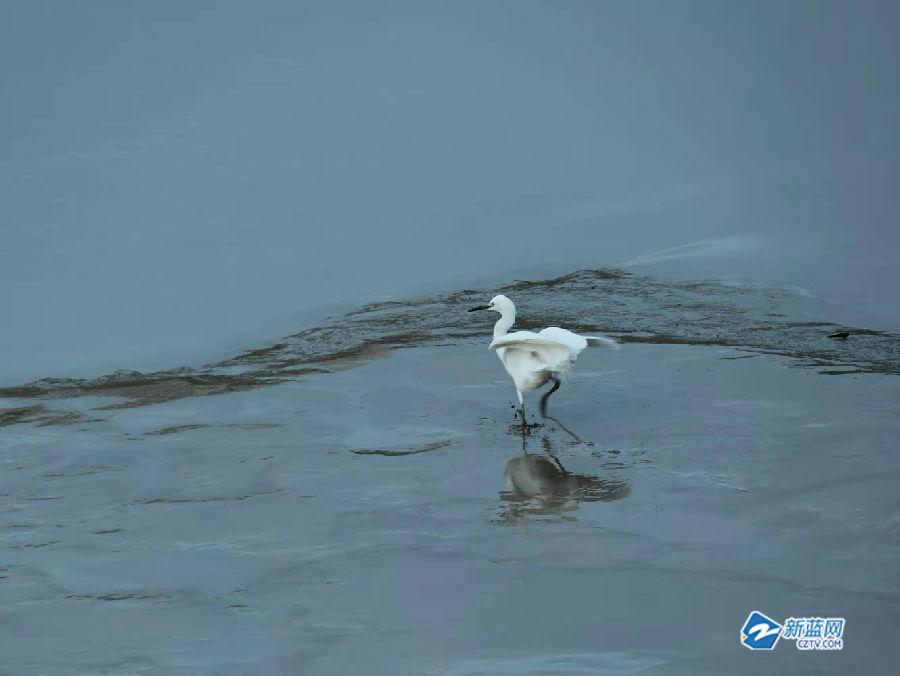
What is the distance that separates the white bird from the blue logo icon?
11.1 ft

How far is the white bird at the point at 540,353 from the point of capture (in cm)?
957

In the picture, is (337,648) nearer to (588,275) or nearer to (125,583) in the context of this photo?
(125,583)

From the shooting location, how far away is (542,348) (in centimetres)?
967

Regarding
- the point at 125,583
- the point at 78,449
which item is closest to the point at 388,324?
the point at 78,449

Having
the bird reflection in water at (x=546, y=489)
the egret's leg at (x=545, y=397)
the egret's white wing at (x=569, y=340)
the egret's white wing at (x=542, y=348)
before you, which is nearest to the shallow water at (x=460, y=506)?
the bird reflection in water at (x=546, y=489)

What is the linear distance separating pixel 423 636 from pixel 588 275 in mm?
7506

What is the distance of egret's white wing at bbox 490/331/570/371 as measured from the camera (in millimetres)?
9586

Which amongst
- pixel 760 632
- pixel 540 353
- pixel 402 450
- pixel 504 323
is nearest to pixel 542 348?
pixel 540 353

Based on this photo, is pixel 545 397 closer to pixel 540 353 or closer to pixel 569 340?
pixel 540 353

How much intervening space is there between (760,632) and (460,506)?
241 cm

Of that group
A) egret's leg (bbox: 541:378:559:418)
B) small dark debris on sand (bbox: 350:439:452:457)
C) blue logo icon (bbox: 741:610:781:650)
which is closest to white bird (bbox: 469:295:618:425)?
egret's leg (bbox: 541:378:559:418)

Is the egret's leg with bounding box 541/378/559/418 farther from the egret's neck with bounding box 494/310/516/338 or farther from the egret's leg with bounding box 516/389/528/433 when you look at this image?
the egret's neck with bounding box 494/310/516/338

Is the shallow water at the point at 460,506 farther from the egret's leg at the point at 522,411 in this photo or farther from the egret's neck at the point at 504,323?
the egret's neck at the point at 504,323

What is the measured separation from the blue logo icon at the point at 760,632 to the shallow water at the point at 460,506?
52mm
